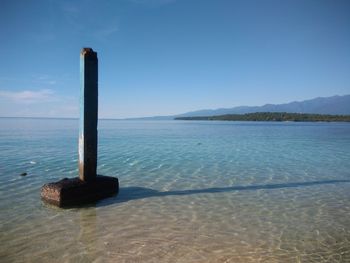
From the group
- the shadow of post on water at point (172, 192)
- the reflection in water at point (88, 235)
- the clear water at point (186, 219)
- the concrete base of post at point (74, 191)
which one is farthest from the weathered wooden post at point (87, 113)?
the reflection in water at point (88, 235)

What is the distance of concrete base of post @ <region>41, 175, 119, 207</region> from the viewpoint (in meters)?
9.77

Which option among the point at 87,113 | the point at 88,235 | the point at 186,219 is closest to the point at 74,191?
the point at 87,113

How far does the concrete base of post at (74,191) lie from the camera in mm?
9773

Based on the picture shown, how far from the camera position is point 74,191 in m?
10.0

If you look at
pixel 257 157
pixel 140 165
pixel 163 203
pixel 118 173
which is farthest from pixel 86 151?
pixel 257 157

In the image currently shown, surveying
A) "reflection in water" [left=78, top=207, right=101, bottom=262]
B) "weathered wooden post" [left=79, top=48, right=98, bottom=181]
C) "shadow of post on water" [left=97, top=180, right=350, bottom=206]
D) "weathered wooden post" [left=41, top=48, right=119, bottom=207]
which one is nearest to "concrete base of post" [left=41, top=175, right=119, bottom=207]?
"weathered wooden post" [left=41, top=48, right=119, bottom=207]

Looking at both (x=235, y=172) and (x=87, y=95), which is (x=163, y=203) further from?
(x=235, y=172)

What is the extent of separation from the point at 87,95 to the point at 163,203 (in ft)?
12.9

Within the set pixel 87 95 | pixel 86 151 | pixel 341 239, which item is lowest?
pixel 341 239

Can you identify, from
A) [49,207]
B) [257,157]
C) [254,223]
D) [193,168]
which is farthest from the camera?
[257,157]

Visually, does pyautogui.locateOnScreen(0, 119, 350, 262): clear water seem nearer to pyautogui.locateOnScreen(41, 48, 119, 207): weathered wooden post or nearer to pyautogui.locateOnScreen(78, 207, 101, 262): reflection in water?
pyautogui.locateOnScreen(78, 207, 101, 262): reflection in water

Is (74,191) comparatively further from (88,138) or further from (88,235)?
(88,235)

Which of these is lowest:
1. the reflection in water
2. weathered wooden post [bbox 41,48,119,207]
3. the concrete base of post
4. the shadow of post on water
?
the reflection in water

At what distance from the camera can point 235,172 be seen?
15766mm
